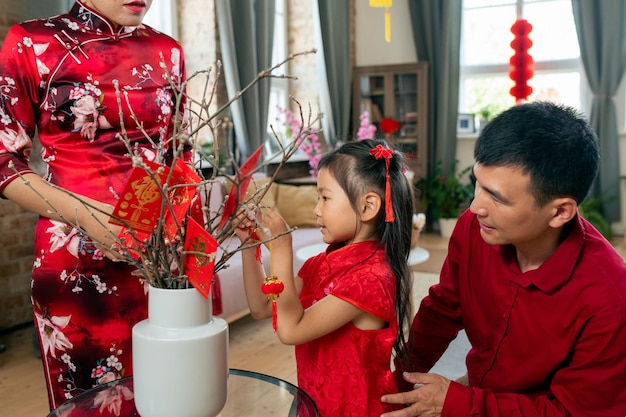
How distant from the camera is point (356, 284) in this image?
1255 millimetres

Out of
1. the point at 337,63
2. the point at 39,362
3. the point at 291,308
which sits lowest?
the point at 39,362

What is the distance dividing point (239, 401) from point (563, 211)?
67 cm

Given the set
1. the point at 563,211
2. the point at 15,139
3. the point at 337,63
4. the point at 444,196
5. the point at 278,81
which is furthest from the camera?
the point at 337,63

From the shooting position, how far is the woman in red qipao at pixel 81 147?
1248 millimetres

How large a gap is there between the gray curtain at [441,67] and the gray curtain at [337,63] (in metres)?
0.83

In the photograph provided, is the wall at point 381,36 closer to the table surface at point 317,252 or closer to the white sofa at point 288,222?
the white sofa at point 288,222

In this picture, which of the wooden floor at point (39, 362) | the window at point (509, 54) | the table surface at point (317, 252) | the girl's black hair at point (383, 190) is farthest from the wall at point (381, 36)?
the girl's black hair at point (383, 190)

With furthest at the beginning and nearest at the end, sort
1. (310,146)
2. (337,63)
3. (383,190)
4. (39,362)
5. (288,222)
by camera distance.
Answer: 1. (337,63)
2. (288,222)
3. (310,146)
4. (39,362)
5. (383,190)

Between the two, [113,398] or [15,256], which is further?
[15,256]

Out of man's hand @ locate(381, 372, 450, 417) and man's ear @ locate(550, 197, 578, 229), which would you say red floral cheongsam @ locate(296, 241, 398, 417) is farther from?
man's ear @ locate(550, 197, 578, 229)

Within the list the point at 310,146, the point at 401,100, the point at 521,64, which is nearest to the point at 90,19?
the point at 310,146

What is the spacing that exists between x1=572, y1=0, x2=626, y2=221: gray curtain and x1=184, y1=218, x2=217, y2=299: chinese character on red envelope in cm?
633

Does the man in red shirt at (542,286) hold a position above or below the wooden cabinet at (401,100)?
below

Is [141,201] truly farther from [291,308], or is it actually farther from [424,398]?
[424,398]
